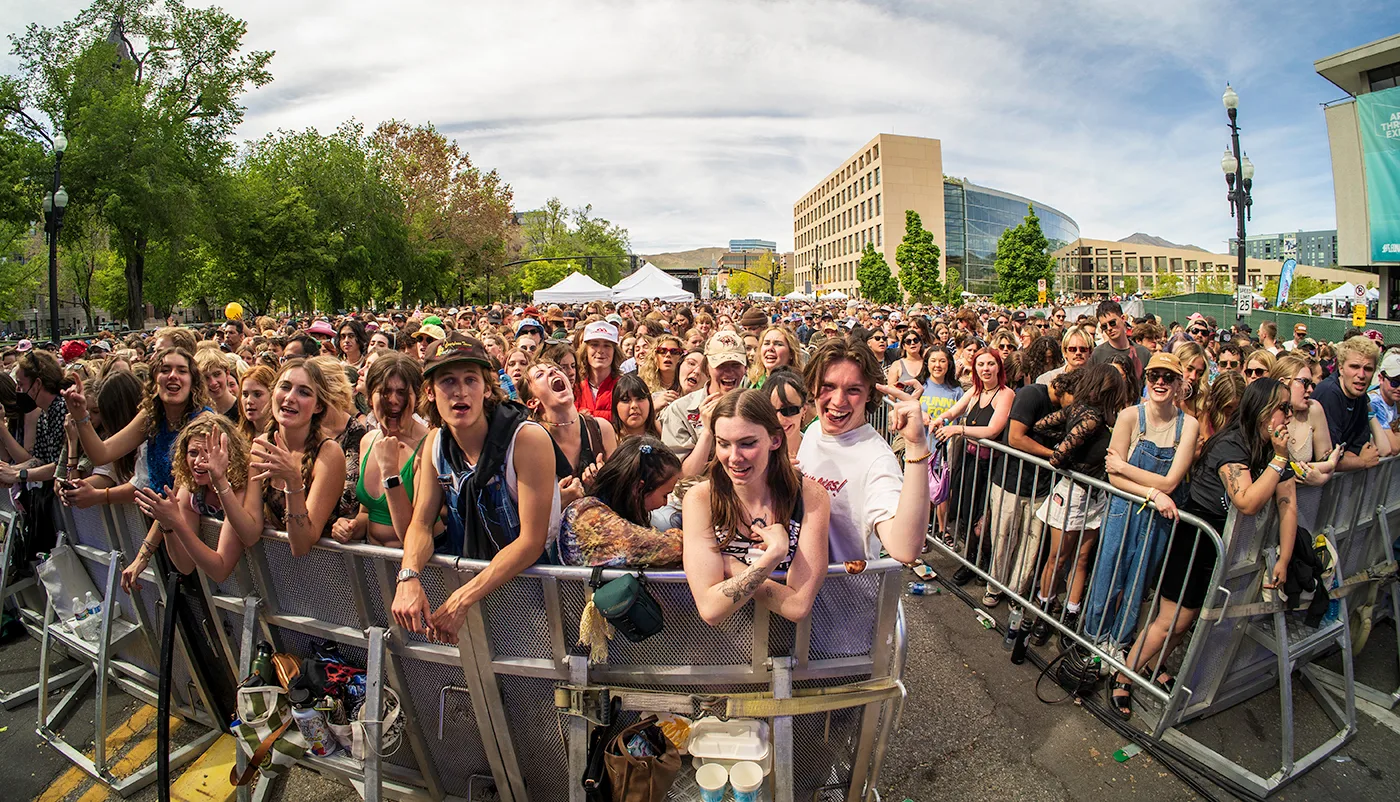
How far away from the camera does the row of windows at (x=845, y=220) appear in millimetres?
87938

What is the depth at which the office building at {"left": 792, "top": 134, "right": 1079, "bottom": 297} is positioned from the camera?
85.4 meters

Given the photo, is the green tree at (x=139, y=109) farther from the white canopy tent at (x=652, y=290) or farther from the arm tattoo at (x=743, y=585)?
the arm tattoo at (x=743, y=585)

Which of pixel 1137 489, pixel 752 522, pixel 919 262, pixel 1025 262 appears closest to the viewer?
pixel 752 522

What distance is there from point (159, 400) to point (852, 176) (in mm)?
102278

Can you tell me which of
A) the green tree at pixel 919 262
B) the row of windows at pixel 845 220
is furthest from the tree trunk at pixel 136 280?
the row of windows at pixel 845 220

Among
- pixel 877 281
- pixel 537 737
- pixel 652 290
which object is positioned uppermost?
pixel 877 281

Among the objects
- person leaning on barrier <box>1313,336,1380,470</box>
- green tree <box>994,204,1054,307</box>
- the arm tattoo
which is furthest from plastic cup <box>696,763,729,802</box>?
green tree <box>994,204,1054,307</box>

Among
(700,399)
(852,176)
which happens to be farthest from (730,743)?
(852,176)

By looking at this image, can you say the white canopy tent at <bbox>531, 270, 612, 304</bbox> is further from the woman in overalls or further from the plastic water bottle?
the woman in overalls

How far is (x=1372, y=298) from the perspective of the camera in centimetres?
3186

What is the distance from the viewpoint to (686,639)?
244 cm

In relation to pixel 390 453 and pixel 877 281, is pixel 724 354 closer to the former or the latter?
pixel 390 453

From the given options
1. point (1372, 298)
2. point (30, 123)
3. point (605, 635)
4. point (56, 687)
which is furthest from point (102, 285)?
point (1372, 298)

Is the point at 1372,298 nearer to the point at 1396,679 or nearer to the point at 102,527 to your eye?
the point at 1396,679
